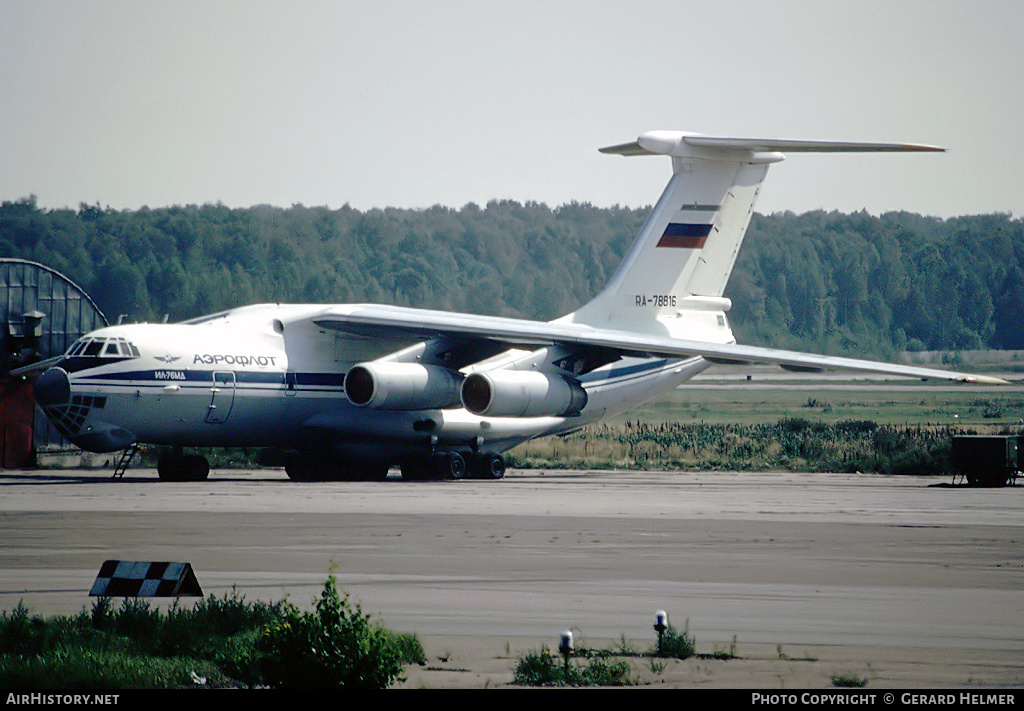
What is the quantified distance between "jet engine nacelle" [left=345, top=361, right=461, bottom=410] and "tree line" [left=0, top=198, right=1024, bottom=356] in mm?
20558

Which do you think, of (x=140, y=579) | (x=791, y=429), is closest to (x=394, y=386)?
(x=140, y=579)

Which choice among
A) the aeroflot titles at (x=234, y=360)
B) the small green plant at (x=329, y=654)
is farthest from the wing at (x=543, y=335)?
the small green plant at (x=329, y=654)

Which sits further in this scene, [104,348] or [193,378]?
[193,378]

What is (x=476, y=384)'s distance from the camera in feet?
79.4

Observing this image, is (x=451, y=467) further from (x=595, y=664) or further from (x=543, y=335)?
(x=595, y=664)

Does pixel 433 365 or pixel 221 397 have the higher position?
pixel 433 365

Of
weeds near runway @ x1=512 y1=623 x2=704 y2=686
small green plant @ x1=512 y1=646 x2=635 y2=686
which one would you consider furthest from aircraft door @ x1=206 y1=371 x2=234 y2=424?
small green plant @ x1=512 y1=646 x2=635 y2=686

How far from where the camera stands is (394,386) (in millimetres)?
24000

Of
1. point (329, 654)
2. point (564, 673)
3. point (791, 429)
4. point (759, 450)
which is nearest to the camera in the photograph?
point (329, 654)

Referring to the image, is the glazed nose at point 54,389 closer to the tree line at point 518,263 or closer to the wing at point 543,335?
the wing at point 543,335

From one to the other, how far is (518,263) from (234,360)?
46.7 m

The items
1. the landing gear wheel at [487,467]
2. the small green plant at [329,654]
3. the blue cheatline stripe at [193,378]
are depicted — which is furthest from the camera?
the landing gear wheel at [487,467]

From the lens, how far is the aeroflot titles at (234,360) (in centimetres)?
2342

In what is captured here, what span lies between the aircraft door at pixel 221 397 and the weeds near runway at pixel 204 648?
1482 centimetres
